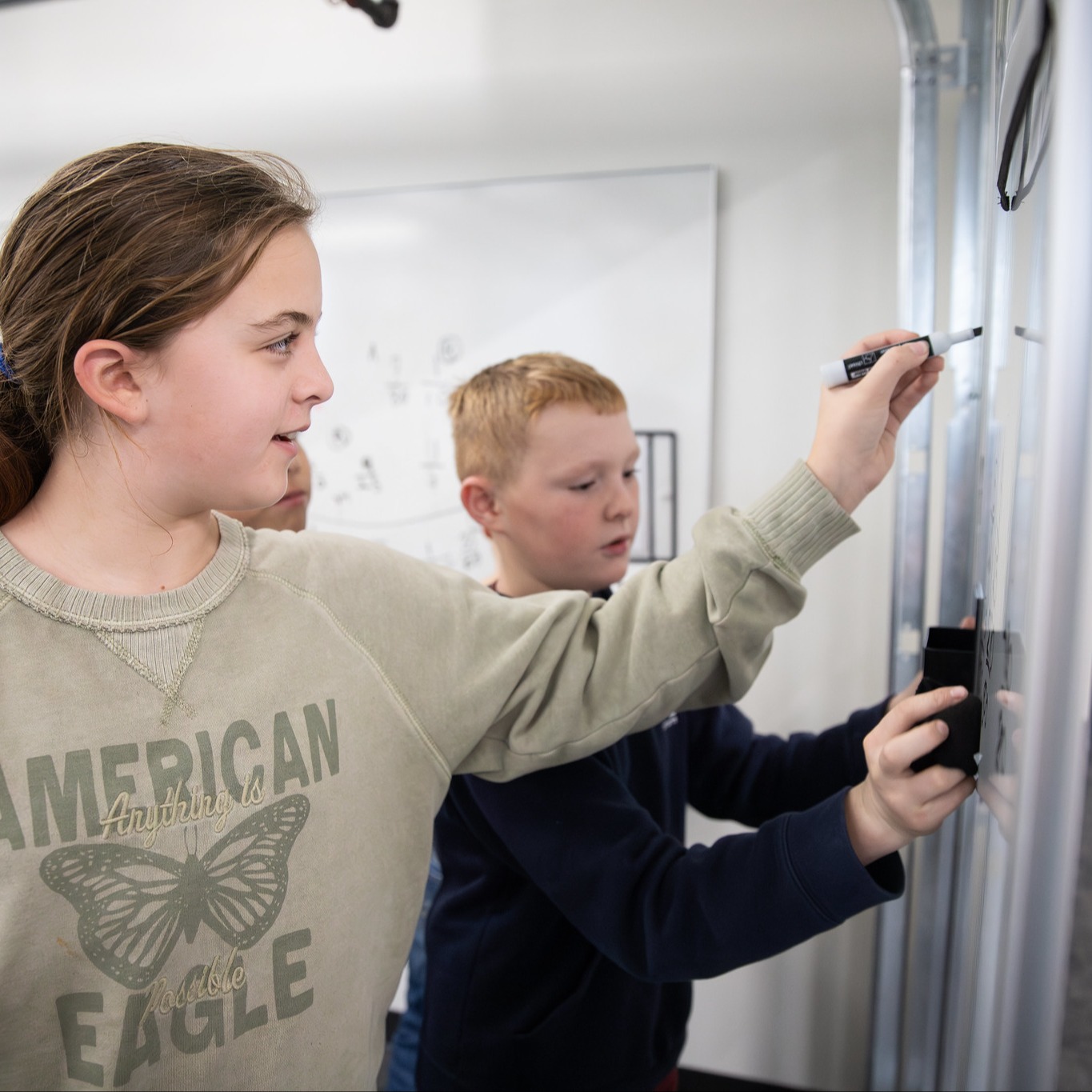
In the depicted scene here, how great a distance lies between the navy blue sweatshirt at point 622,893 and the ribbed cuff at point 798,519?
199 mm

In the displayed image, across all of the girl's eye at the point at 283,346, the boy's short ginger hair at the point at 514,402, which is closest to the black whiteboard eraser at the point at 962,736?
the girl's eye at the point at 283,346

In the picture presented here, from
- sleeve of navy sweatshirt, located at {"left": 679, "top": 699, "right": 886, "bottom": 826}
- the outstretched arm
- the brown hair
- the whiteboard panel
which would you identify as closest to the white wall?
the whiteboard panel

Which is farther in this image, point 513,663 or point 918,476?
point 918,476

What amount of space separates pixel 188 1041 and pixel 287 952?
9 cm

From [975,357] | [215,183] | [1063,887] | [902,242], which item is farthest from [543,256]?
[1063,887]

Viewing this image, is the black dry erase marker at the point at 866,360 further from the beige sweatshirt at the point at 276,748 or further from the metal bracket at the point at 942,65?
the metal bracket at the point at 942,65

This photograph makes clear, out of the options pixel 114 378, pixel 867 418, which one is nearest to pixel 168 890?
pixel 114 378

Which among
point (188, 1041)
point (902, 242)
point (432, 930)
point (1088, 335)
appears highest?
point (902, 242)

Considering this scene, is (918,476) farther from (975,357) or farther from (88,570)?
(88,570)

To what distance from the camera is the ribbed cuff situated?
74 centimetres

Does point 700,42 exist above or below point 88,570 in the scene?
above

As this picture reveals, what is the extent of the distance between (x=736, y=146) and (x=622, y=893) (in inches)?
59.7

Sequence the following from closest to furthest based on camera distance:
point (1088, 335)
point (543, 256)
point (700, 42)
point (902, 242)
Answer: point (1088, 335), point (902, 242), point (700, 42), point (543, 256)

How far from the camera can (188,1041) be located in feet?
2.23
